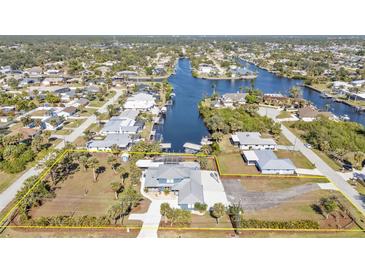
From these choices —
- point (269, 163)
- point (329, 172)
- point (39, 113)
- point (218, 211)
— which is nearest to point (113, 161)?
point (218, 211)

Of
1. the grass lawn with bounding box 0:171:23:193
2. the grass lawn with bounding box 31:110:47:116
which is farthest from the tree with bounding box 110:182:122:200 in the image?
the grass lawn with bounding box 31:110:47:116

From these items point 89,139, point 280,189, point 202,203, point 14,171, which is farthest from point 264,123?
point 14,171

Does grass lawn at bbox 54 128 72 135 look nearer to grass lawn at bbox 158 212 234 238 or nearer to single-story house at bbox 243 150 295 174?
grass lawn at bbox 158 212 234 238

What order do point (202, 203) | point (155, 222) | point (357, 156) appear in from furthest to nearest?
point (357, 156), point (202, 203), point (155, 222)

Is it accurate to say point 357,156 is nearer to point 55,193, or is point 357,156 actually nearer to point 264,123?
point 264,123

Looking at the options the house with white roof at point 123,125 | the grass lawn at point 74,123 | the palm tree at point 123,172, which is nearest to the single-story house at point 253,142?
the house with white roof at point 123,125

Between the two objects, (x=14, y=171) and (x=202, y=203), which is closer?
(x=202, y=203)

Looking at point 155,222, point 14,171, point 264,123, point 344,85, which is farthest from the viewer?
point 344,85
